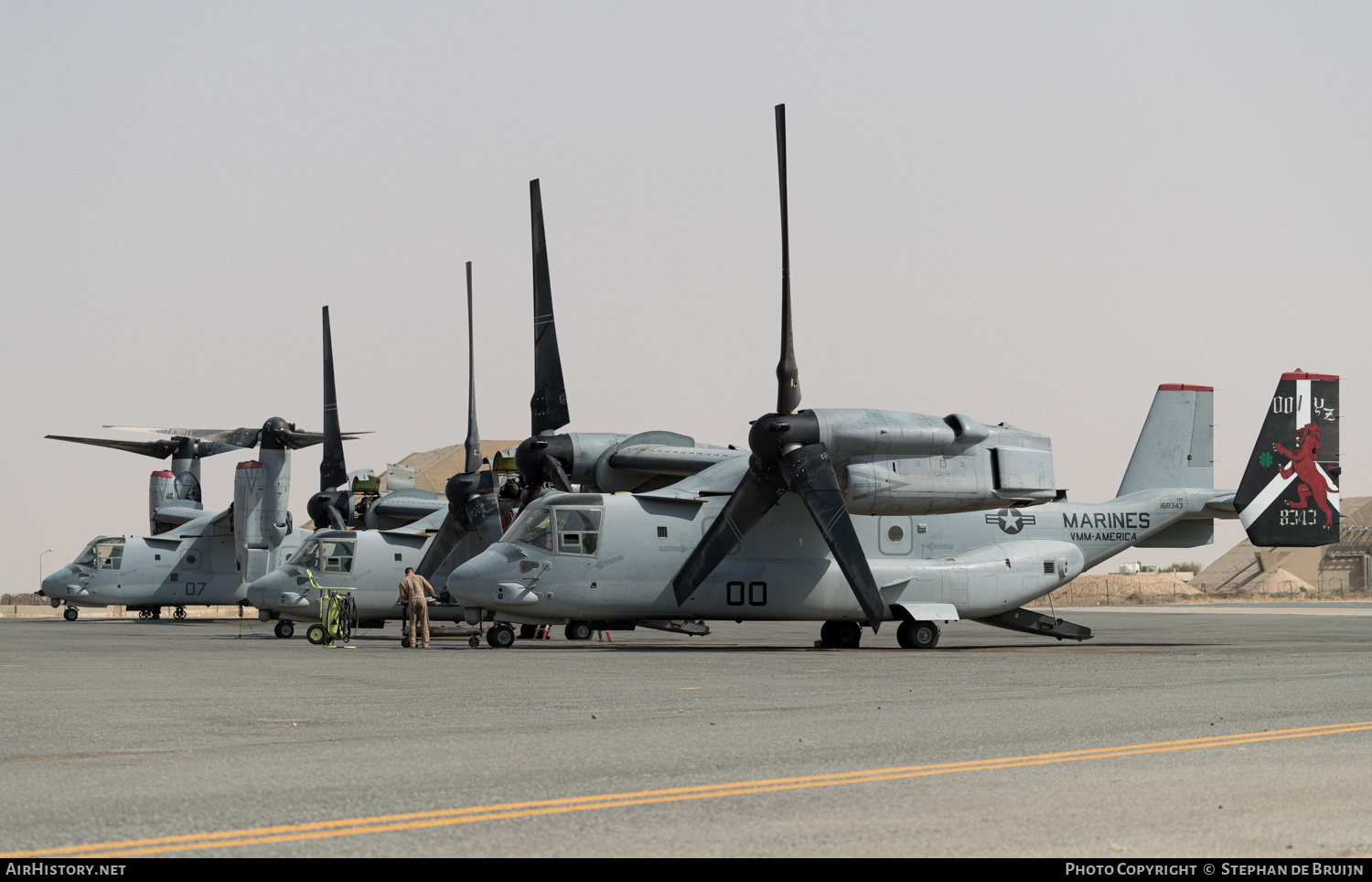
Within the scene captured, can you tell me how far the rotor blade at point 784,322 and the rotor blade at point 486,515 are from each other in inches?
390

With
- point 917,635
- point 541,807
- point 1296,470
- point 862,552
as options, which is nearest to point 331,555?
point 917,635

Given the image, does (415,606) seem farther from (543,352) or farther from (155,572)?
(155,572)

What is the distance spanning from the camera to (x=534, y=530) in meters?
25.0

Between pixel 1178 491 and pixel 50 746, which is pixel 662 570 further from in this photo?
pixel 50 746

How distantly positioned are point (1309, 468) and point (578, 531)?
15.6 metres

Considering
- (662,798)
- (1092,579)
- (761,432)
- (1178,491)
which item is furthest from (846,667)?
(1092,579)

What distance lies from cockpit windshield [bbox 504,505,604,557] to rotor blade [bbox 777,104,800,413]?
3.91 m

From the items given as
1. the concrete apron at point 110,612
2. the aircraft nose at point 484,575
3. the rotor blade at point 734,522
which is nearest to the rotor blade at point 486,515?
the aircraft nose at point 484,575

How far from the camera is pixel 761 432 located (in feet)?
77.0

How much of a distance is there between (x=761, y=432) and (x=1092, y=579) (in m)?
75.8

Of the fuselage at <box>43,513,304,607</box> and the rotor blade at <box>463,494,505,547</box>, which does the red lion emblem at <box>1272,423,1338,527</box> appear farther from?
the fuselage at <box>43,513,304,607</box>

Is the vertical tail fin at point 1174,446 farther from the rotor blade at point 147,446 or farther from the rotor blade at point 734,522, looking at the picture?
the rotor blade at point 147,446

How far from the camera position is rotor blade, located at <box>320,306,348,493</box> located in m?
41.8

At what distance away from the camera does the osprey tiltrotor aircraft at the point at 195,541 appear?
4509 centimetres
